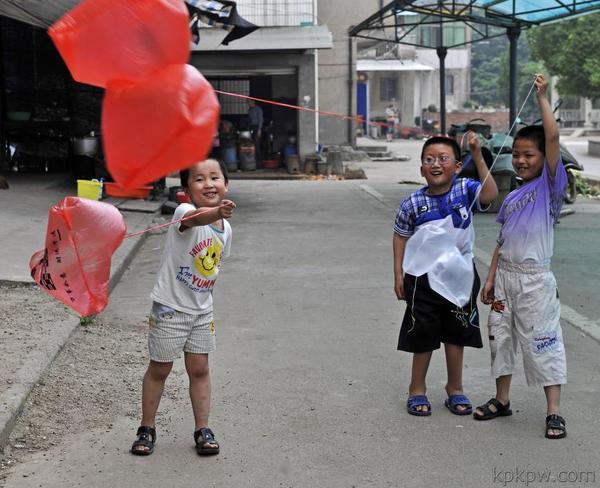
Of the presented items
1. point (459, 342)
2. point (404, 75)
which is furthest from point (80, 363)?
point (404, 75)

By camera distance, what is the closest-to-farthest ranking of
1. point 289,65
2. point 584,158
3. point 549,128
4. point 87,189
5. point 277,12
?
point 549,128 < point 87,189 < point 277,12 < point 289,65 < point 584,158

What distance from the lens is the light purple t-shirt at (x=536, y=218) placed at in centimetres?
420

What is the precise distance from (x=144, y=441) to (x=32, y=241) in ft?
17.3

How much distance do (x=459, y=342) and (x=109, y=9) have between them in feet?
8.41

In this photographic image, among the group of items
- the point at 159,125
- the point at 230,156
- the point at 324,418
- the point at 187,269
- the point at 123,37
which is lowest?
the point at 324,418

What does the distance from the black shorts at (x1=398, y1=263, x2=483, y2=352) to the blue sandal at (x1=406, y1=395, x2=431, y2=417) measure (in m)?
0.26

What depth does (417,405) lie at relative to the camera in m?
4.47

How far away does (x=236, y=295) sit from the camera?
288 inches

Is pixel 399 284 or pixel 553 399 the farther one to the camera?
pixel 399 284

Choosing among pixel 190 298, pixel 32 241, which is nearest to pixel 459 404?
pixel 190 298

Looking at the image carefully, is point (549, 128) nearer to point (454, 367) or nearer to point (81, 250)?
point (454, 367)

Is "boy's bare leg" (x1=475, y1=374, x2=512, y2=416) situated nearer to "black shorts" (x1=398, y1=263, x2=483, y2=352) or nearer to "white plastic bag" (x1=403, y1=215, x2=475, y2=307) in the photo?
"black shorts" (x1=398, y1=263, x2=483, y2=352)

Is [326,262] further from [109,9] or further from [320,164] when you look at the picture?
[320,164]

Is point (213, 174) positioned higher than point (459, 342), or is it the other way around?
point (213, 174)
